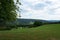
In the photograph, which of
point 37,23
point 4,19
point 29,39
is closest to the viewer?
point 29,39

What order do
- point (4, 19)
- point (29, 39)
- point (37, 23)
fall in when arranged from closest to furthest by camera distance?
point (29, 39)
point (4, 19)
point (37, 23)

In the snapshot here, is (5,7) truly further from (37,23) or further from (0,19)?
(37,23)

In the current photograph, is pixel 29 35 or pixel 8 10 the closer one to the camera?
pixel 8 10

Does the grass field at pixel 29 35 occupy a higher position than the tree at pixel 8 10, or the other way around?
the tree at pixel 8 10

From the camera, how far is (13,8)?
81.3ft

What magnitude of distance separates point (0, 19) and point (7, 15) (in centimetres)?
147

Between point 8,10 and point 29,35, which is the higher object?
point 8,10

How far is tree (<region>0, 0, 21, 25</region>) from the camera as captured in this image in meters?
23.7

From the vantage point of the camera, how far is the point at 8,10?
24.1 m

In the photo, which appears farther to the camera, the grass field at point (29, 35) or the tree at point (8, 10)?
the grass field at point (29, 35)

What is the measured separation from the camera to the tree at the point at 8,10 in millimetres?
23684

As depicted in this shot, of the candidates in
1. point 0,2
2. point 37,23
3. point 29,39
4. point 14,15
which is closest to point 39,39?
point 29,39

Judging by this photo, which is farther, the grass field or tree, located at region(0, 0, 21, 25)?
the grass field

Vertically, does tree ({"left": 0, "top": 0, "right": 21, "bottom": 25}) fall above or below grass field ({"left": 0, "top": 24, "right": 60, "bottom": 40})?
above
